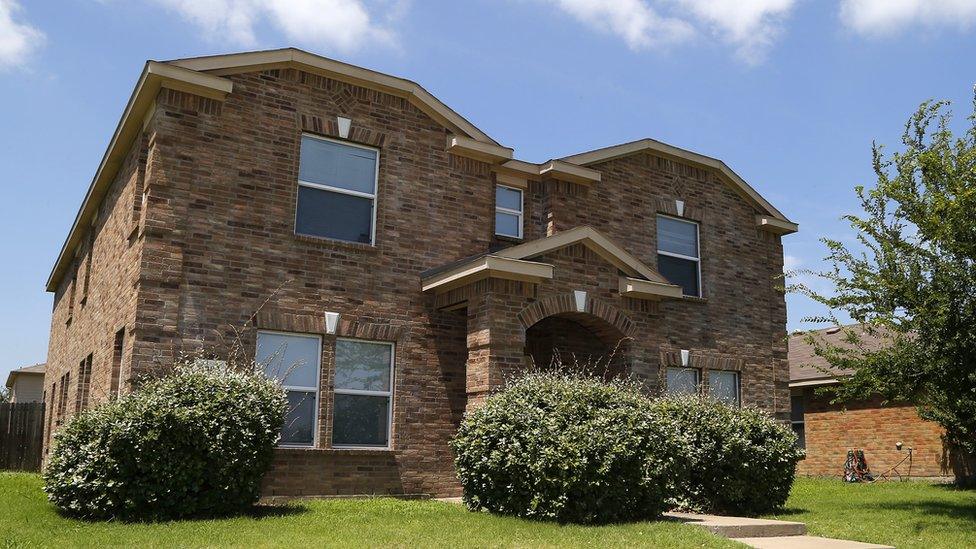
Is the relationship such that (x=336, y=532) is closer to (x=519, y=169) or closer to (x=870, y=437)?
(x=519, y=169)

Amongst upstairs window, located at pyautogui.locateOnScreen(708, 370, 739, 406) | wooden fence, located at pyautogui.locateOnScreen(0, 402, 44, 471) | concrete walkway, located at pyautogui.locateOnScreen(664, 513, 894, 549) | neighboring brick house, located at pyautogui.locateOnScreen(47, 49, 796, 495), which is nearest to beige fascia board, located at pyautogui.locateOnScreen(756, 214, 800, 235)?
upstairs window, located at pyautogui.locateOnScreen(708, 370, 739, 406)

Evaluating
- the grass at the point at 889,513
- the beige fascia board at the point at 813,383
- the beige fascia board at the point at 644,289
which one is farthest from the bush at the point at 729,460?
the beige fascia board at the point at 813,383

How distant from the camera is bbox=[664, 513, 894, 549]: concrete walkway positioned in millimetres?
9398

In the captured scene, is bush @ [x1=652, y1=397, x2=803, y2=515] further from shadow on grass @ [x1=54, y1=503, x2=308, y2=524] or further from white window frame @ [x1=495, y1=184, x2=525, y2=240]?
shadow on grass @ [x1=54, y1=503, x2=308, y2=524]

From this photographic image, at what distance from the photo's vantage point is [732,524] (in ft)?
33.8

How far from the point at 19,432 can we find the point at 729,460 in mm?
19109

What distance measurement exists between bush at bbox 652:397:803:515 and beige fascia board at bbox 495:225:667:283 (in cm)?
280

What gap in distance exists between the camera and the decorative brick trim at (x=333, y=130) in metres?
14.1

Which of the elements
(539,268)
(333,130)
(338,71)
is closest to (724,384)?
(539,268)

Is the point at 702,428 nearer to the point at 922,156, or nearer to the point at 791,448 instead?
the point at 791,448

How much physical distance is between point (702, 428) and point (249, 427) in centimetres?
628

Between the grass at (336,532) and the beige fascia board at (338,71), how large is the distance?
677 cm

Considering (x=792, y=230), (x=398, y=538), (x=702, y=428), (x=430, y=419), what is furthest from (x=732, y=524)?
(x=792, y=230)

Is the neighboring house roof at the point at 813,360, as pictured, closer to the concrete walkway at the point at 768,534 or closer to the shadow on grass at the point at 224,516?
the concrete walkway at the point at 768,534
